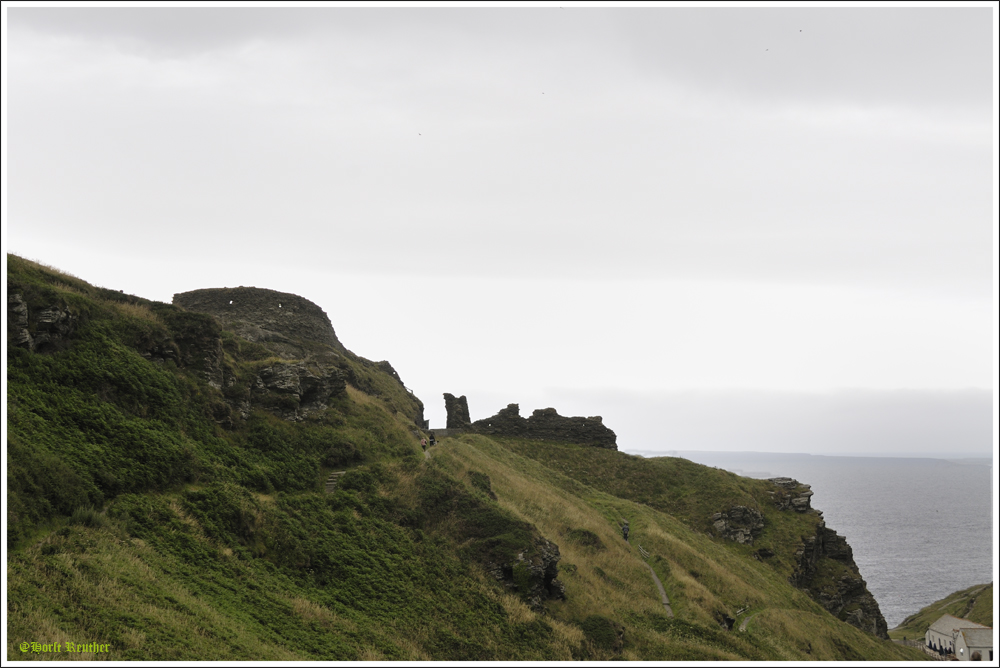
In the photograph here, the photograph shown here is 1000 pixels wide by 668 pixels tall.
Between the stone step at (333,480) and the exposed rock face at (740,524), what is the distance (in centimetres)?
3871

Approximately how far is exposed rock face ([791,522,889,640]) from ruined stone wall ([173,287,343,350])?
4559 cm

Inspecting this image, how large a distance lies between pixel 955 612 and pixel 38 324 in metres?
115

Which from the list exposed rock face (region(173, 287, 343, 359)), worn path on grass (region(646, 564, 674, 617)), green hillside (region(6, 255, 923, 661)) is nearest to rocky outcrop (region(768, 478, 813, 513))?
green hillside (region(6, 255, 923, 661))

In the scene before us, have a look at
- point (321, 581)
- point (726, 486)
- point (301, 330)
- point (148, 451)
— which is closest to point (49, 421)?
point (148, 451)

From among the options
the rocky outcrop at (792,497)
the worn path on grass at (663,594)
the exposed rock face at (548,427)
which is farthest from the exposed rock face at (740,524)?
the exposed rock face at (548,427)

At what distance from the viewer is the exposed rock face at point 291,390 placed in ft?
92.3

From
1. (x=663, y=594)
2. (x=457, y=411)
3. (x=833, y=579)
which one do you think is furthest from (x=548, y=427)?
(x=663, y=594)

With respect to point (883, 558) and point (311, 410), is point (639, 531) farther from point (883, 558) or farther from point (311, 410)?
point (883, 558)

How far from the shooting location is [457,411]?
71.6 meters

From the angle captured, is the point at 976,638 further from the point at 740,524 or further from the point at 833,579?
the point at 740,524

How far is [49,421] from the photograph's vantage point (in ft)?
58.0

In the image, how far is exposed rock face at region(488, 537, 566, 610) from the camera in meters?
23.9

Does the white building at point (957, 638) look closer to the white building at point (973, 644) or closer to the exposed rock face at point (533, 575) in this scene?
the white building at point (973, 644)

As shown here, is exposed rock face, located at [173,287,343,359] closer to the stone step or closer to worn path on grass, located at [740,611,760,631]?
the stone step
